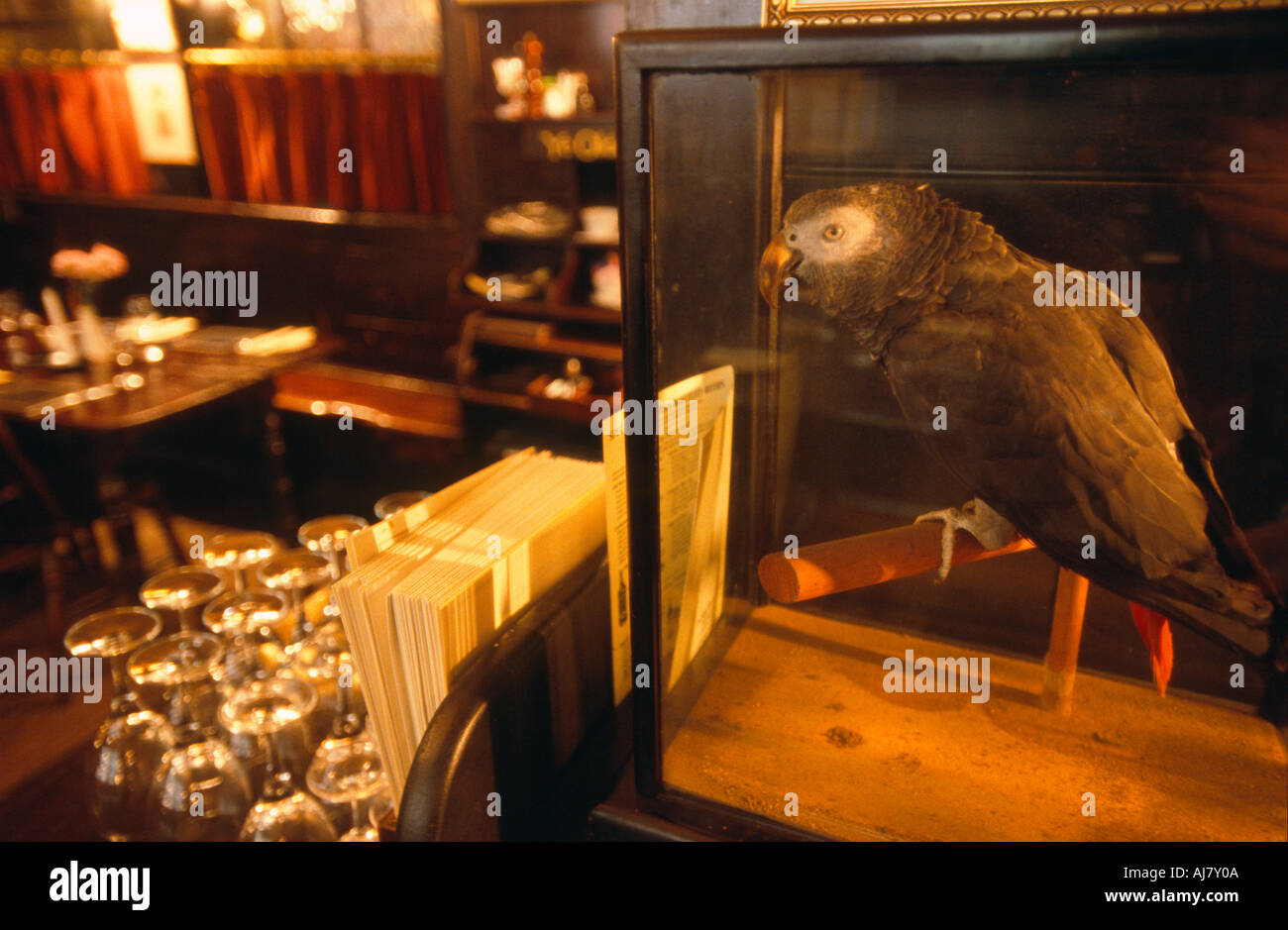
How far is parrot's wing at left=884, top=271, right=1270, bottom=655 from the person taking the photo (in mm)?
680

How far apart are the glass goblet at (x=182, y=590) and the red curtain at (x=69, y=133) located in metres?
4.67

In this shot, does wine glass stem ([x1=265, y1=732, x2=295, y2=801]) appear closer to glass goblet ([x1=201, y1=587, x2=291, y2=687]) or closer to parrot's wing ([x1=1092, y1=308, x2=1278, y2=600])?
glass goblet ([x1=201, y1=587, x2=291, y2=687])

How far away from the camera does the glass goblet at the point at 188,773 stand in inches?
41.9

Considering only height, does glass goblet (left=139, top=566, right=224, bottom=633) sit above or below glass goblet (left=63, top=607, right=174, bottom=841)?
above

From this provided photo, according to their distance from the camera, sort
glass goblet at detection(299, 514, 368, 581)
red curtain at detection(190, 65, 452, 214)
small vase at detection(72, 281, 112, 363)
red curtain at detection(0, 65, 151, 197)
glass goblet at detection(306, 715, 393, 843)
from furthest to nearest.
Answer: red curtain at detection(0, 65, 151, 197), red curtain at detection(190, 65, 452, 214), small vase at detection(72, 281, 112, 363), glass goblet at detection(299, 514, 368, 581), glass goblet at detection(306, 715, 393, 843)

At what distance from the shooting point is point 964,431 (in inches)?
28.6

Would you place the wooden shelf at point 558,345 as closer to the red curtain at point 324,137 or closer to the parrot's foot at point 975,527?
the red curtain at point 324,137

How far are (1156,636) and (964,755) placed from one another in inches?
8.2

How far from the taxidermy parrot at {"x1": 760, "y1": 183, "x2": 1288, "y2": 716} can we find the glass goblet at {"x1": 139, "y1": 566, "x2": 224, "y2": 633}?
1.03 meters

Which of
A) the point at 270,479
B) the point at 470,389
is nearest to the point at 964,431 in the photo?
the point at 470,389

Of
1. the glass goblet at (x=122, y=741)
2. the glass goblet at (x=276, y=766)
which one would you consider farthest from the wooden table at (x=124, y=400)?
the glass goblet at (x=276, y=766)

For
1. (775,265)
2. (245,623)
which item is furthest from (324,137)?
(775,265)

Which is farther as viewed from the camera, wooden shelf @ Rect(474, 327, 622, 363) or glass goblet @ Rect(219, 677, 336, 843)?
wooden shelf @ Rect(474, 327, 622, 363)

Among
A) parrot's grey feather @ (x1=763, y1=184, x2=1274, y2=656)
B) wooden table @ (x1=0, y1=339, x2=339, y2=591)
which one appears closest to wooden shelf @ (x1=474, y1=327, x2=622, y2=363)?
wooden table @ (x1=0, y1=339, x2=339, y2=591)
